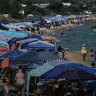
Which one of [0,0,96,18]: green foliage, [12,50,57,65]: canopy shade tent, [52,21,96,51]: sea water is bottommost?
[52,21,96,51]: sea water

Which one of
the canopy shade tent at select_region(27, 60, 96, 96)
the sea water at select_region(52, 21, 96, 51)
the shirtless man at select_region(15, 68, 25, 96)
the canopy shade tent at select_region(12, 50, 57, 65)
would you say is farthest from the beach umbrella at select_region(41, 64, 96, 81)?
the sea water at select_region(52, 21, 96, 51)

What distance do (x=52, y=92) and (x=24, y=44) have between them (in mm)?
12989

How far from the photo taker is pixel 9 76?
19.7m

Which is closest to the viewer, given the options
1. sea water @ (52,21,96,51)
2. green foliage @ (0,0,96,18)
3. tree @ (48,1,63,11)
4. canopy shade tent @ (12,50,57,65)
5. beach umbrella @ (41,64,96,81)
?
beach umbrella @ (41,64,96,81)

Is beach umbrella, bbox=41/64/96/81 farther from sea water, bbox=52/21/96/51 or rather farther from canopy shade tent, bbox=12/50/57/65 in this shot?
sea water, bbox=52/21/96/51

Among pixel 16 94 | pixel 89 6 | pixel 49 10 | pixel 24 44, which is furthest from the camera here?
pixel 89 6

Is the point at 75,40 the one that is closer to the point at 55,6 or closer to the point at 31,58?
the point at 31,58

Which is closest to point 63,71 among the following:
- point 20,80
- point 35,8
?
point 20,80

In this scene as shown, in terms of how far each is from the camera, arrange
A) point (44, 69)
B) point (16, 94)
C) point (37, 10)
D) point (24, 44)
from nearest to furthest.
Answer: point (44, 69) → point (16, 94) → point (24, 44) → point (37, 10)

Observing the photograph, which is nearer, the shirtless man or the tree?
the shirtless man

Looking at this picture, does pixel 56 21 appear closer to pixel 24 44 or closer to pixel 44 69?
pixel 24 44

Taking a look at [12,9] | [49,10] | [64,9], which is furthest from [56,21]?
[64,9]

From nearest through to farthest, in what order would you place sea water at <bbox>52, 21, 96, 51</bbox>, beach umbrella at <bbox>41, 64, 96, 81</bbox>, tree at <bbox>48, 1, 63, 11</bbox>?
beach umbrella at <bbox>41, 64, 96, 81</bbox> → sea water at <bbox>52, 21, 96, 51</bbox> → tree at <bbox>48, 1, 63, 11</bbox>

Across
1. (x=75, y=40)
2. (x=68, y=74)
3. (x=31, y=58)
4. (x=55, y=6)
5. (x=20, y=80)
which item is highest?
(x=68, y=74)
